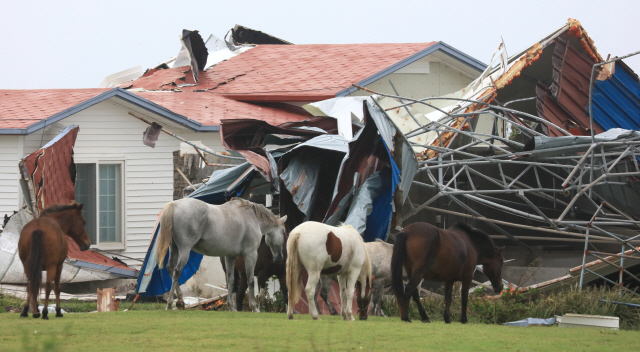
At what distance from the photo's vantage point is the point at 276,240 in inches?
521

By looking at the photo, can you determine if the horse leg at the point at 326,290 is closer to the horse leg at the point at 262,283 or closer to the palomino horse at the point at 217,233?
the palomino horse at the point at 217,233

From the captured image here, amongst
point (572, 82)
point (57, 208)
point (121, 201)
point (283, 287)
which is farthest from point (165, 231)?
point (572, 82)

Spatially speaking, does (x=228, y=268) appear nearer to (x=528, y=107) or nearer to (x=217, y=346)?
(x=217, y=346)

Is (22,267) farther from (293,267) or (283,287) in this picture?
(293,267)

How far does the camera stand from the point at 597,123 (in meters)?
20.8

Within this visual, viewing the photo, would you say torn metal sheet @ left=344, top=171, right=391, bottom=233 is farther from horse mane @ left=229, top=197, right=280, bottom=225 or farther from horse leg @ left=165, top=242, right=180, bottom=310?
horse leg @ left=165, top=242, right=180, bottom=310

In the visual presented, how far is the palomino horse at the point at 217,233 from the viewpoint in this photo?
11.8 meters

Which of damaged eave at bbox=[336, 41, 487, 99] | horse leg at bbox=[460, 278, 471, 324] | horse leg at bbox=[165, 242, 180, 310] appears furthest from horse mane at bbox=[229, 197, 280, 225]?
damaged eave at bbox=[336, 41, 487, 99]

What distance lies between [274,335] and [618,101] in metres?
15.1

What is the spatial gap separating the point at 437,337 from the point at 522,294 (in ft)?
16.0

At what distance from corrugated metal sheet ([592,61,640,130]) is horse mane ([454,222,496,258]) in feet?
31.9

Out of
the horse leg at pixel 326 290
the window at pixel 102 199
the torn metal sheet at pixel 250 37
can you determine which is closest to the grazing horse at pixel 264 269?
the horse leg at pixel 326 290

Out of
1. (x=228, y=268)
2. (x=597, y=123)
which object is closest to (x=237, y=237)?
(x=228, y=268)

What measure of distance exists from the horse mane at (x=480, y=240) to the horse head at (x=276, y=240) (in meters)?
2.98
